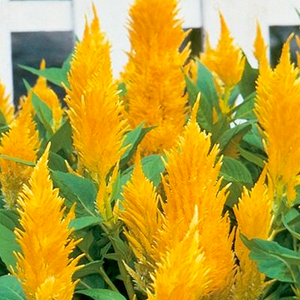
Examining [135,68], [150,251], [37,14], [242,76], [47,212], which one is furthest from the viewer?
[37,14]

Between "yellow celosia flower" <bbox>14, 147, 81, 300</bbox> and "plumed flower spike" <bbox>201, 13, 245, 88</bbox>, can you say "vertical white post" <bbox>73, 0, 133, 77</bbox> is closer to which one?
"plumed flower spike" <bbox>201, 13, 245, 88</bbox>

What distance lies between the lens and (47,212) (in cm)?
54

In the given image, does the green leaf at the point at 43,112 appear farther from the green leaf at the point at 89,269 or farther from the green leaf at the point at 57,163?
the green leaf at the point at 89,269

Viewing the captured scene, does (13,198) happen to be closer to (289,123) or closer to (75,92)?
(75,92)

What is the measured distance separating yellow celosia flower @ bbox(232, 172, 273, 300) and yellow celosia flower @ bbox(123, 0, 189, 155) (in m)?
0.18

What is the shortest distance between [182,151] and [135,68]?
27cm

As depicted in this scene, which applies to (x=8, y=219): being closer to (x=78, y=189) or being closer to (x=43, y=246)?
(x=78, y=189)

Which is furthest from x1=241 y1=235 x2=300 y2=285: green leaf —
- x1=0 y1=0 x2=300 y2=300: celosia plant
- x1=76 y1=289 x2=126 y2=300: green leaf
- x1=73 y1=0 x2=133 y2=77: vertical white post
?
x1=73 y1=0 x2=133 y2=77: vertical white post

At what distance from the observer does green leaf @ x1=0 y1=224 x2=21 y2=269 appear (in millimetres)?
704

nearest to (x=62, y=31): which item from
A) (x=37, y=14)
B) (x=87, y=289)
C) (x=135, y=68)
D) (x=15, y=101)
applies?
(x=37, y=14)

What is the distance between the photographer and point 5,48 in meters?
2.59

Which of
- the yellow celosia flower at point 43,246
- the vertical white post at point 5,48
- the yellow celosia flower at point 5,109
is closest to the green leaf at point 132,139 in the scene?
the yellow celosia flower at point 43,246

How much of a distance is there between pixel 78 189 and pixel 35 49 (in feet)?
6.71

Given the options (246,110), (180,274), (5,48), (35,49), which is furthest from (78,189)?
(35,49)
